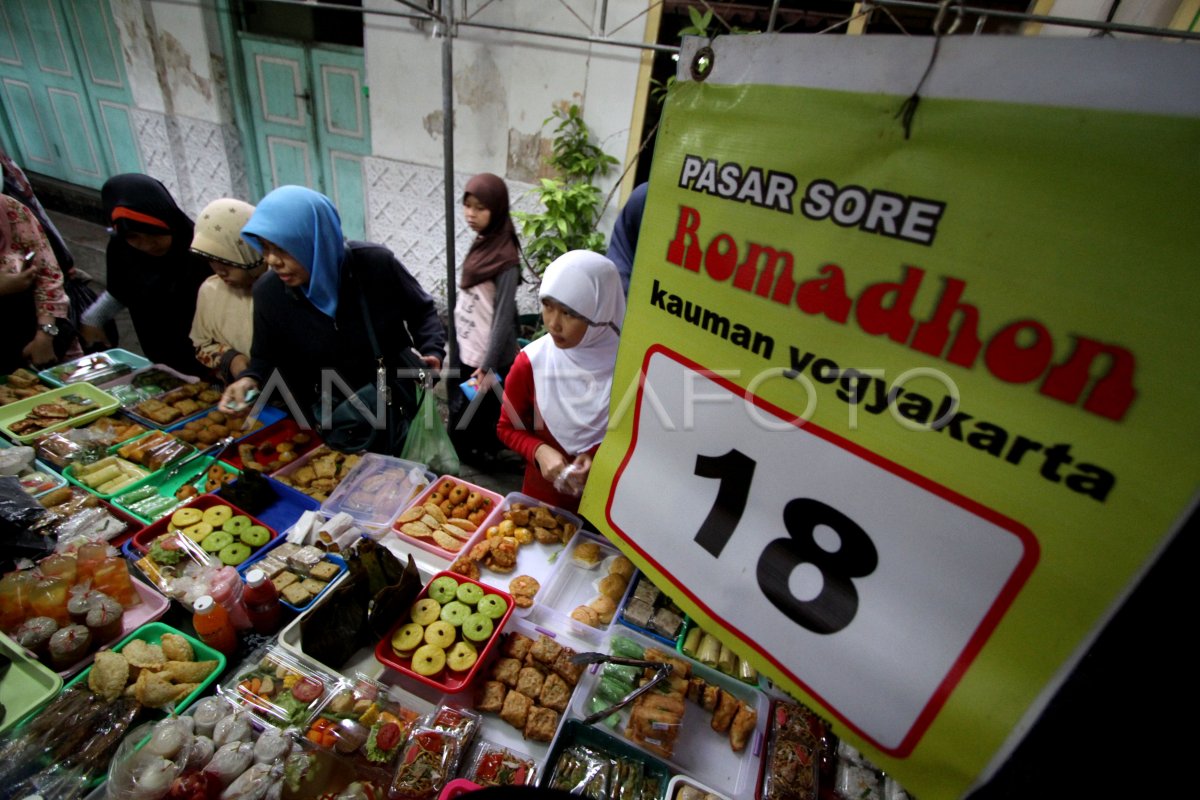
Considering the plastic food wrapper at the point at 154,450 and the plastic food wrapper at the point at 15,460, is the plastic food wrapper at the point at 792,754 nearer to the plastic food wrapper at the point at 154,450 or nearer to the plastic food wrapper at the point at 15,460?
the plastic food wrapper at the point at 154,450

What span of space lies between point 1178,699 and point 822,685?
0.41 m

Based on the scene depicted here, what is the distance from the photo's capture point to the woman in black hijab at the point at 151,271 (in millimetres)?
2654

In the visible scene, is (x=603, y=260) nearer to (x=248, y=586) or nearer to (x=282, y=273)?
(x=282, y=273)

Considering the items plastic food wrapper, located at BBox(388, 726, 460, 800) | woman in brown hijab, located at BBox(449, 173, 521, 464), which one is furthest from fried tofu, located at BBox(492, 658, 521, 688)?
woman in brown hijab, located at BBox(449, 173, 521, 464)

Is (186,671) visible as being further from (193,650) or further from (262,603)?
(262,603)

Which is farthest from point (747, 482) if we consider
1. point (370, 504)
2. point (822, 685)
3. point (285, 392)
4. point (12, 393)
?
point (12, 393)

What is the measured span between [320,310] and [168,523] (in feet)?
3.44

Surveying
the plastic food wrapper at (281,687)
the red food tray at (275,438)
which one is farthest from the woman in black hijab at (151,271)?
the plastic food wrapper at (281,687)

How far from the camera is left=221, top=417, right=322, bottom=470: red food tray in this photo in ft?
8.04

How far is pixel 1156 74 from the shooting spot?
17.5 inches

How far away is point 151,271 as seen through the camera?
9.31 ft

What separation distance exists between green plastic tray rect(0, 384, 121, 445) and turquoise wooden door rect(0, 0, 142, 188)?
628 centimetres

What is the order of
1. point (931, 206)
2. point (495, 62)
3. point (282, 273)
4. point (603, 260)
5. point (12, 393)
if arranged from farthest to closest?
point (495, 62) → point (12, 393) → point (282, 273) → point (603, 260) → point (931, 206)

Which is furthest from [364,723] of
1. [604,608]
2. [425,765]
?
[604,608]
